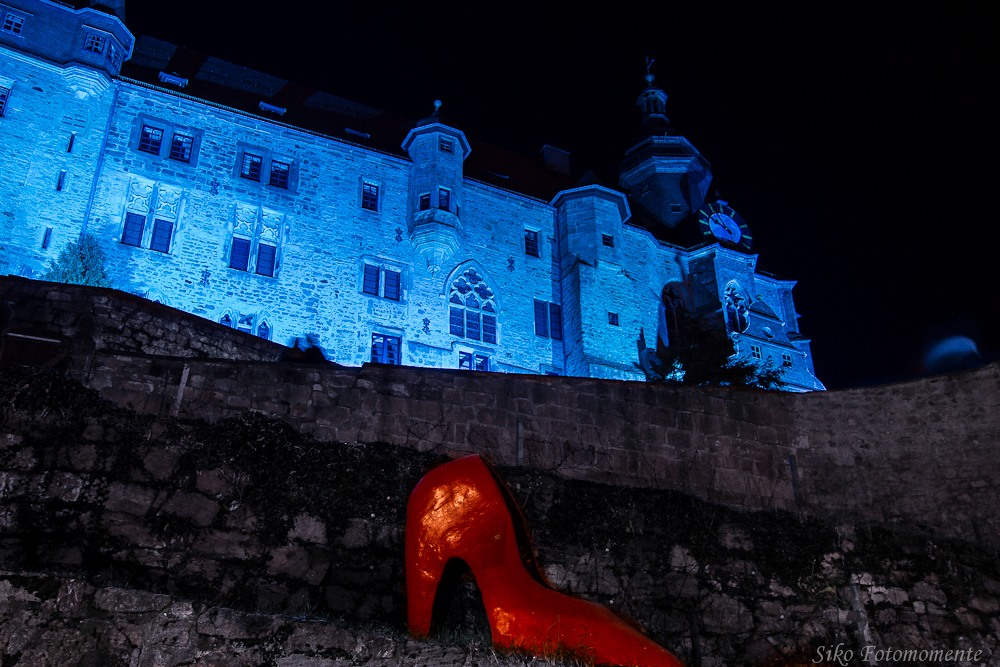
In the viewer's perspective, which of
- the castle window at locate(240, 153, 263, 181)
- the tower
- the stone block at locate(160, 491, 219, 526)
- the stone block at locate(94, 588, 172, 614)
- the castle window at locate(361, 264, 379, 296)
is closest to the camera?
the stone block at locate(94, 588, 172, 614)

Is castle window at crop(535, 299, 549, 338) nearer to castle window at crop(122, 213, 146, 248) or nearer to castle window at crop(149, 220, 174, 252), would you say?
castle window at crop(149, 220, 174, 252)

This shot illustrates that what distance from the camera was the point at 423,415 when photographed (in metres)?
8.19

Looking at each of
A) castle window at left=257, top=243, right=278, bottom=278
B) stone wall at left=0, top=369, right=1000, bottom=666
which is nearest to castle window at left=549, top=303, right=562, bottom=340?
castle window at left=257, top=243, right=278, bottom=278

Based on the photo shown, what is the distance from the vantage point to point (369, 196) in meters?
26.8

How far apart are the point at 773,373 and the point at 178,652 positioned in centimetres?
1927

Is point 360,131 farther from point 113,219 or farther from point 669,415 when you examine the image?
point 669,415

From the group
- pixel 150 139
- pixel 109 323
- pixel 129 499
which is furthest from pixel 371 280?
pixel 129 499

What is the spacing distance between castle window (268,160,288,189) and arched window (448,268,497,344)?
22.7ft

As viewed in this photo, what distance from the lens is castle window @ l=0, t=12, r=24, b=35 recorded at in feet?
72.0

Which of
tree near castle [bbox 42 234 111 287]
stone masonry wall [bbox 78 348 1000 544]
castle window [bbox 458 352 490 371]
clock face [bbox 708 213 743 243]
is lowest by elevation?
stone masonry wall [bbox 78 348 1000 544]

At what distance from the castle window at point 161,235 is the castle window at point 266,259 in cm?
270

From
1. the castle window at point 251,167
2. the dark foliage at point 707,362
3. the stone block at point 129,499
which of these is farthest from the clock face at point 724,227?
the stone block at point 129,499

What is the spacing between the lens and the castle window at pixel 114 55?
23188mm

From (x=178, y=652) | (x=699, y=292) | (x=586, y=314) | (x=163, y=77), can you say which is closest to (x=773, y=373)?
(x=586, y=314)
